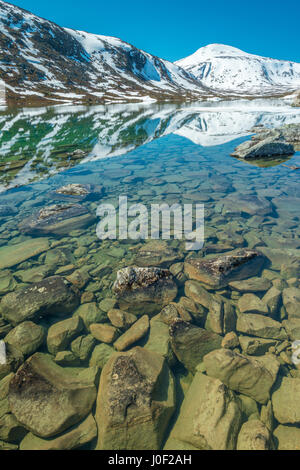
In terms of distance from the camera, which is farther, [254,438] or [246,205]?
[246,205]

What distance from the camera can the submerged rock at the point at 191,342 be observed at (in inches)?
170

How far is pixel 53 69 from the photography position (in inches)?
5635

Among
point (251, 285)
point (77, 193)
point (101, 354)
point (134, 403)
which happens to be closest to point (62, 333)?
point (101, 354)

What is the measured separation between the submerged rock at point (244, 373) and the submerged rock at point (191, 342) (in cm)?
27

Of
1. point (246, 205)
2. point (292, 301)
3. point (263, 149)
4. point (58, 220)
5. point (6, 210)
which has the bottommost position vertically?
point (292, 301)

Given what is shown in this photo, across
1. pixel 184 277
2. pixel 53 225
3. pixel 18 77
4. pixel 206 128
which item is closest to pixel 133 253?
pixel 184 277

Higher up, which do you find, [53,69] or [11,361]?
[53,69]

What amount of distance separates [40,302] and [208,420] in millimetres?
3976

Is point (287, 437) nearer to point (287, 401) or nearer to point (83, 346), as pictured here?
point (287, 401)

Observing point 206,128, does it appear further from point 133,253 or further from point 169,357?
point 169,357

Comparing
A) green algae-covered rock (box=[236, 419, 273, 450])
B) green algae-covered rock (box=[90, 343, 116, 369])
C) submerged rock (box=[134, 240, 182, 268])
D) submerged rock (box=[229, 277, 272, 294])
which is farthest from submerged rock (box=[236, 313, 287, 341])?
green algae-covered rock (box=[90, 343, 116, 369])

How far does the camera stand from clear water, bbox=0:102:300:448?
25.2 ft

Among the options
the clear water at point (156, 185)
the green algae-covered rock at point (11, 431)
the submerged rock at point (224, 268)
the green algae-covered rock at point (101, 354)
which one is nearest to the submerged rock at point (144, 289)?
the clear water at point (156, 185)

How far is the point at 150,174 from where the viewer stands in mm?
15961
